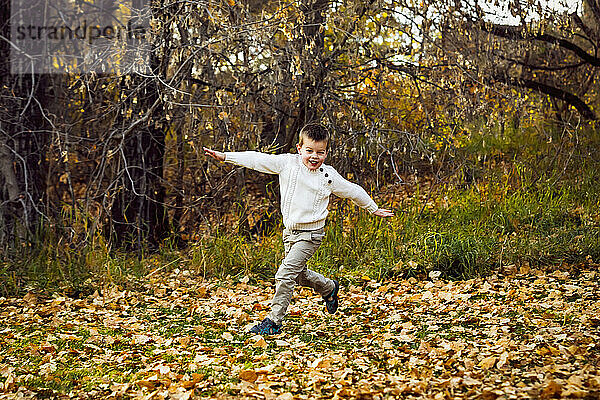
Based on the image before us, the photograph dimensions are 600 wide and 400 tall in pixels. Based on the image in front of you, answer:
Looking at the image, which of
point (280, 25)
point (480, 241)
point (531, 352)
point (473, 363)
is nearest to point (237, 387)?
point (473, 363)

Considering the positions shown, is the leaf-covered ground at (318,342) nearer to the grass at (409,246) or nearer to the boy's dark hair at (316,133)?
the grass at (409,246)

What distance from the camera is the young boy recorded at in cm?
456

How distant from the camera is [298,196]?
4668 mm

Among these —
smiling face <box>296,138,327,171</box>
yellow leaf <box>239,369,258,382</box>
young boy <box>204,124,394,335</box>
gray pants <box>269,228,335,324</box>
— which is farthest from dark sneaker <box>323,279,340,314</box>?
yellow leaf <box>239,369,258,382</box>

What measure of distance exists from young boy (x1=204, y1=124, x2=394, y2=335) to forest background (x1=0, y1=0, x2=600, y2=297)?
1520 mm

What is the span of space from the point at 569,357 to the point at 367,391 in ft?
3.88

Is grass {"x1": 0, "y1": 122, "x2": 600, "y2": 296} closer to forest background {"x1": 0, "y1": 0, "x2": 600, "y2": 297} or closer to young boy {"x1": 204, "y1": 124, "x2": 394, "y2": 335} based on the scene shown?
forest background {"x1": 0, "y1": 0, "x2": 600, "y2": 297}

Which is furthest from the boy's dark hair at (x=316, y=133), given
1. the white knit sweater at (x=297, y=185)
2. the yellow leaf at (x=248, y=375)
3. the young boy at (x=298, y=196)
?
the yellow leaf at (x=248, y=375)

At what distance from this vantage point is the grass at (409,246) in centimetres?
630

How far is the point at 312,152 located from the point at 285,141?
127 inches

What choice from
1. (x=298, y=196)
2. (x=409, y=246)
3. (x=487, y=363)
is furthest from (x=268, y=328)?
(x=409, y=246)

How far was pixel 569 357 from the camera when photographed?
3592mm

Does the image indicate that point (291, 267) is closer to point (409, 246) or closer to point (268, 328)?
point (268, 328)

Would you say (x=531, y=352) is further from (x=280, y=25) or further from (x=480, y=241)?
(x=280, y=25)
